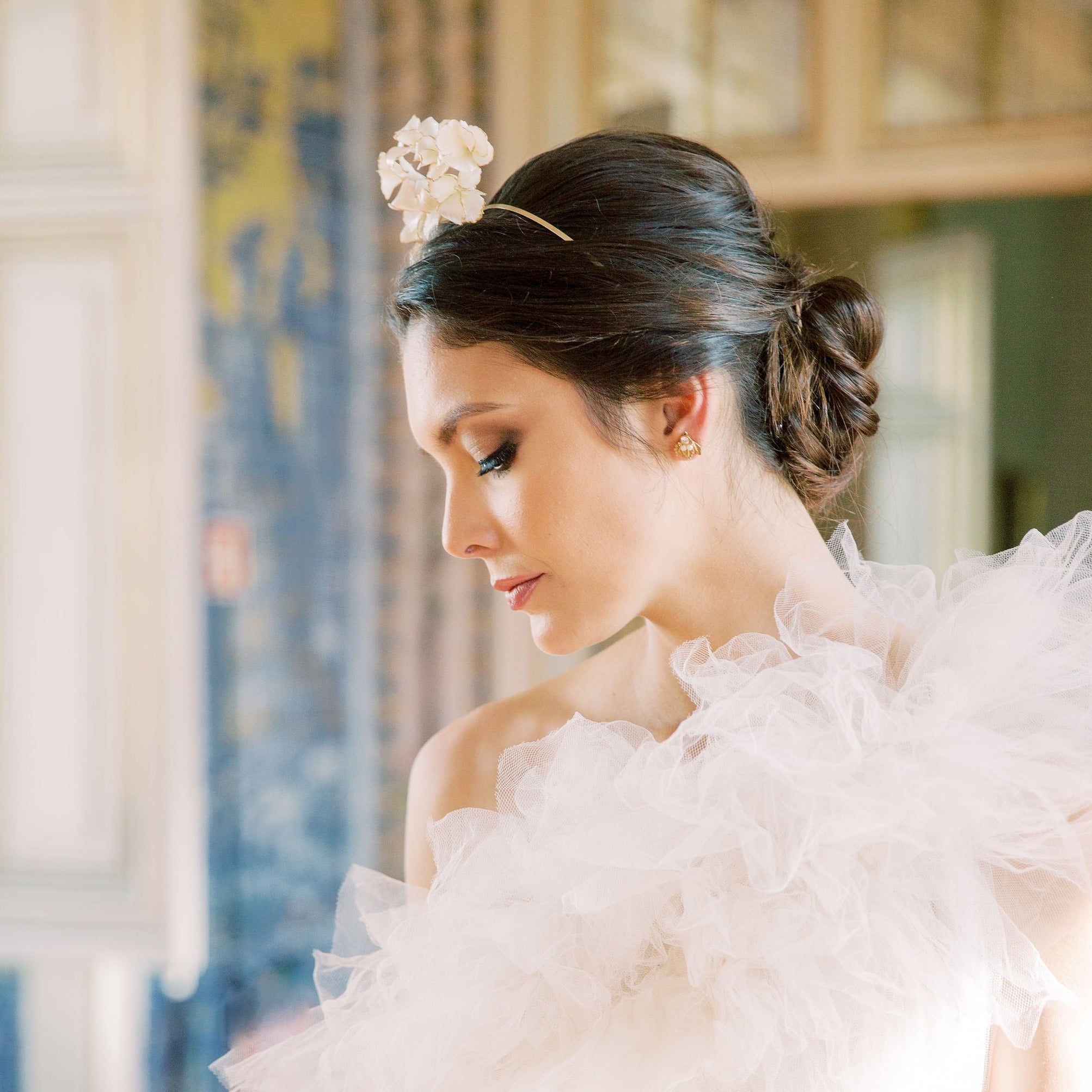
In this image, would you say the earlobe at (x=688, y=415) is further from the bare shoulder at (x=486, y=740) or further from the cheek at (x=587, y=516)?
the bare shoulder at (x=486, y=740)

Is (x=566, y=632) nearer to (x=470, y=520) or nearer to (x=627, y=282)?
(x=470, y=520)

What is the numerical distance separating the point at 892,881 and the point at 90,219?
2409 millimetres

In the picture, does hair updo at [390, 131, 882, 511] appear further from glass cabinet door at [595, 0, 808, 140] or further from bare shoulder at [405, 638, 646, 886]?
glass cabinet door at [595, 0, 808, 140]

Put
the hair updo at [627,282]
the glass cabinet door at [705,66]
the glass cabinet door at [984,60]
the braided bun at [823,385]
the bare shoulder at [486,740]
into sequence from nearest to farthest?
the hair updo at [627,282], the braided bun at [823,385], the bare shoulder at [486,740], the glass cabinet door at [984,60], the glass cabinet door at [705,66]

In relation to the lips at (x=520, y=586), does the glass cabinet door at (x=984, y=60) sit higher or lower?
higher

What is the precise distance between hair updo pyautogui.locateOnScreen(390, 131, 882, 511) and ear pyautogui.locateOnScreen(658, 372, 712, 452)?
1cm

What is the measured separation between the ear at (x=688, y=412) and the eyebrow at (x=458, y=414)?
0.17 m

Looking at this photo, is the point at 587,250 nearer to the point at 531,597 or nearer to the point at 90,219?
the point at 531,597

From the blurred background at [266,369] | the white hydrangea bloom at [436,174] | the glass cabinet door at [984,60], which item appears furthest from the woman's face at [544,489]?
the glass cabinet door at [984,60]

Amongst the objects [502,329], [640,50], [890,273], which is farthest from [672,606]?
[640,50]

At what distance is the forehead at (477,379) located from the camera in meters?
0.97

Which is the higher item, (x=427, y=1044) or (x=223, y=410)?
(x=223, y=410)

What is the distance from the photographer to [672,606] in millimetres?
1077

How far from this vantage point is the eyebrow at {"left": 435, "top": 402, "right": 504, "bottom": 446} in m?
0.97
